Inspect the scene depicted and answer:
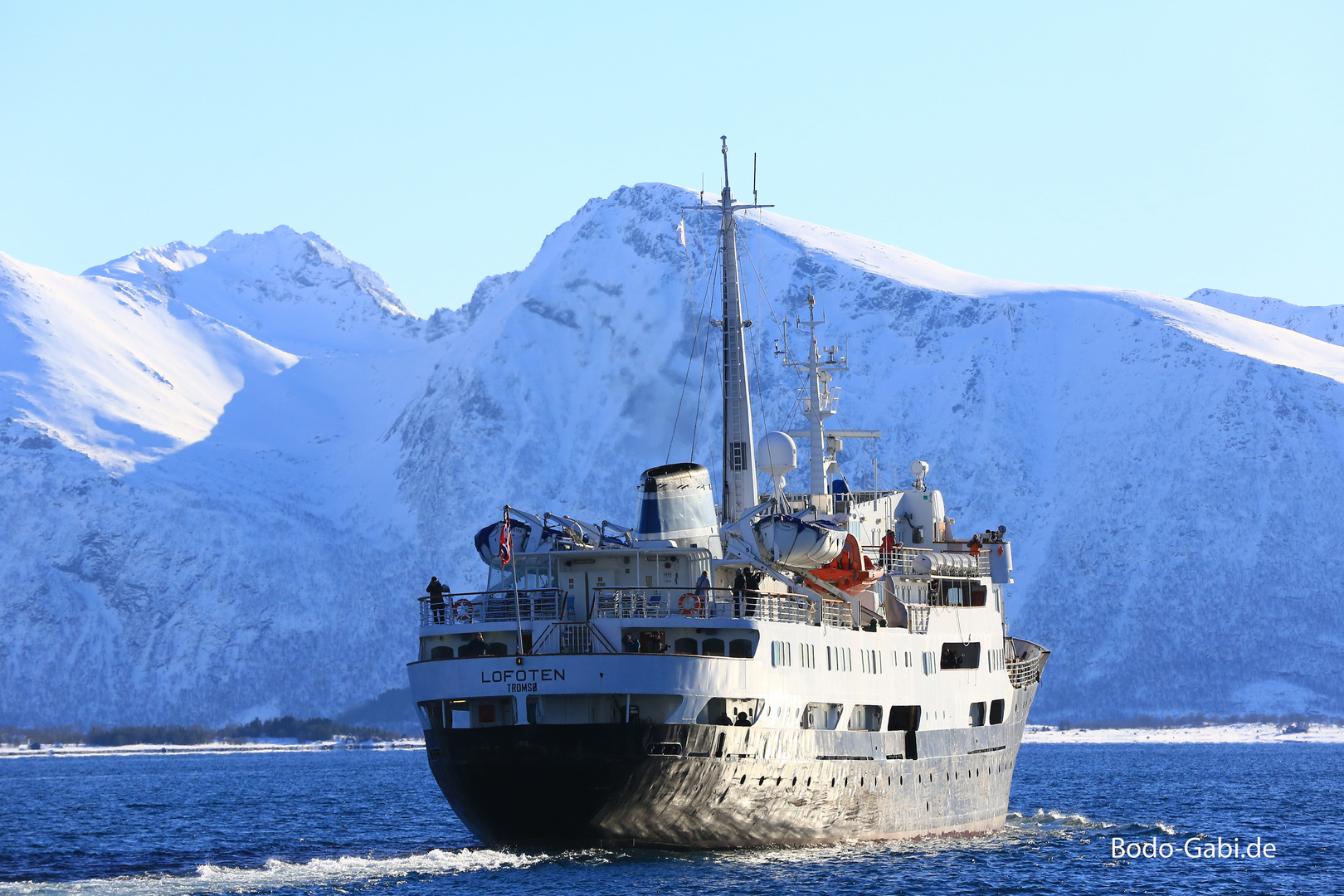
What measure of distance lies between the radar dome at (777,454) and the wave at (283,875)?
2207cm

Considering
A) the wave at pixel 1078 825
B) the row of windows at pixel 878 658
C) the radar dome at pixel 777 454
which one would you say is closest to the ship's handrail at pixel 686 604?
the row of windows at pixel 878 658

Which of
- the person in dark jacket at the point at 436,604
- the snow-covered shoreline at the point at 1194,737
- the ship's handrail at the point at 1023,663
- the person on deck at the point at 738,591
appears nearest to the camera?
the person on deck at the point at 738,591

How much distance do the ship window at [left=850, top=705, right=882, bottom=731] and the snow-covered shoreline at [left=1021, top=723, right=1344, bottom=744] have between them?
139 meters

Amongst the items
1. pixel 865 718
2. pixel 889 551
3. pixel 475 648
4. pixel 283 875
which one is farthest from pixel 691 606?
pixel 283 875

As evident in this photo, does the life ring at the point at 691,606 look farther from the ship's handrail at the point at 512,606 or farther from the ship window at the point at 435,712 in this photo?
the ship window at the point at 435,712

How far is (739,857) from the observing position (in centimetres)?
4728

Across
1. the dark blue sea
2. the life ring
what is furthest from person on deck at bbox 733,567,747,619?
Result: the dark blue sea

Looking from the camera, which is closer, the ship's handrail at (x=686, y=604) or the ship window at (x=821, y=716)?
the ship's handrail at (x=686, y=604)

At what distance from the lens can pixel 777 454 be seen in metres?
66.3

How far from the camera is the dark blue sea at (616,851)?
45.3 m

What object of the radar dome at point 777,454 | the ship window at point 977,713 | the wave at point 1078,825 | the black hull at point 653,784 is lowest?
the wave at point 1078,825

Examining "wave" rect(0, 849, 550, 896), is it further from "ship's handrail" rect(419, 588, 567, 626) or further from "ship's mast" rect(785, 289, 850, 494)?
"ship's mast" rect(785, 289, 850, 494)

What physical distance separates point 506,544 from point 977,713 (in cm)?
2119

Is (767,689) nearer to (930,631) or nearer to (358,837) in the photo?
(930,631)
